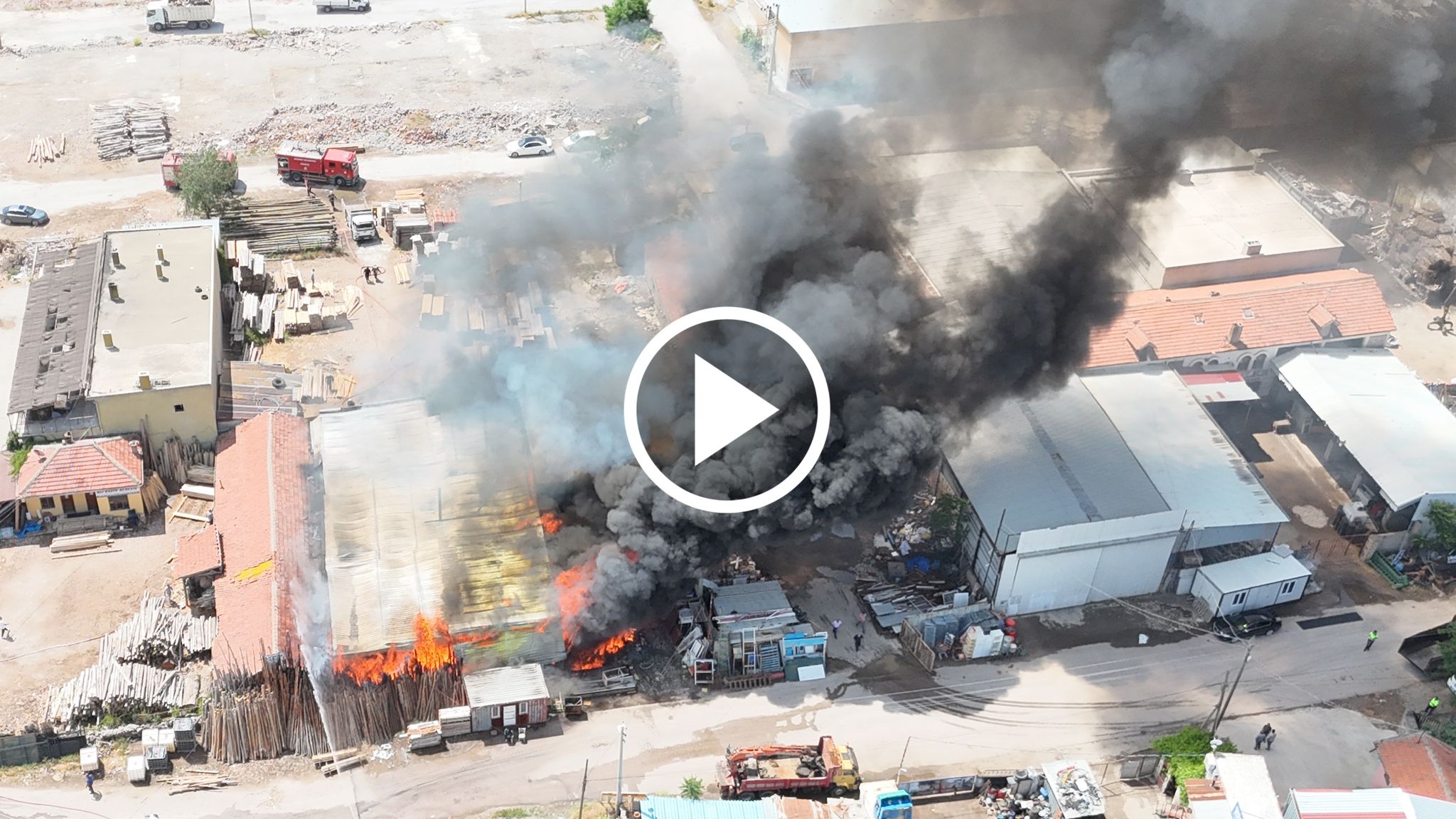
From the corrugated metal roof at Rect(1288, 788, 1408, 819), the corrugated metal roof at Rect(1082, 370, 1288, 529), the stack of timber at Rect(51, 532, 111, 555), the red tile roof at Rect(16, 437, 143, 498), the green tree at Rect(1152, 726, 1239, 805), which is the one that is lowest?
the stack of timber at Rect(51, 532, 111, 555)

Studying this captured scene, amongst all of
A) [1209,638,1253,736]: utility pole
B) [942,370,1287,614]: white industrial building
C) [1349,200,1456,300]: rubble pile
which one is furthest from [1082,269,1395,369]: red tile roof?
[1209,638,1253,736]: utility pole

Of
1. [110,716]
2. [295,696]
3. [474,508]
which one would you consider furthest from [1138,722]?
[110,716]

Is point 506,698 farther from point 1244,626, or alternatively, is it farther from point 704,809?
point 1244,626

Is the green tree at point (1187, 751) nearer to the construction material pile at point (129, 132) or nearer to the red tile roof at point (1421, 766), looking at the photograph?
the red tile roof at point (1421, 766)

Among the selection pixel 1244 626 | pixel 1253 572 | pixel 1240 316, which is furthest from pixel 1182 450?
pixel 1240 316

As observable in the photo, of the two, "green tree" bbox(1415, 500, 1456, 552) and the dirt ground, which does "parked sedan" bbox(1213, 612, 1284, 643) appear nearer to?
"green tree" bbox(1415, 500, 1456, 552)

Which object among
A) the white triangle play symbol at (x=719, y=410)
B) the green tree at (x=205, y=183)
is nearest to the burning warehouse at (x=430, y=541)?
the white triangle play symbol at (x=719, y=410)
